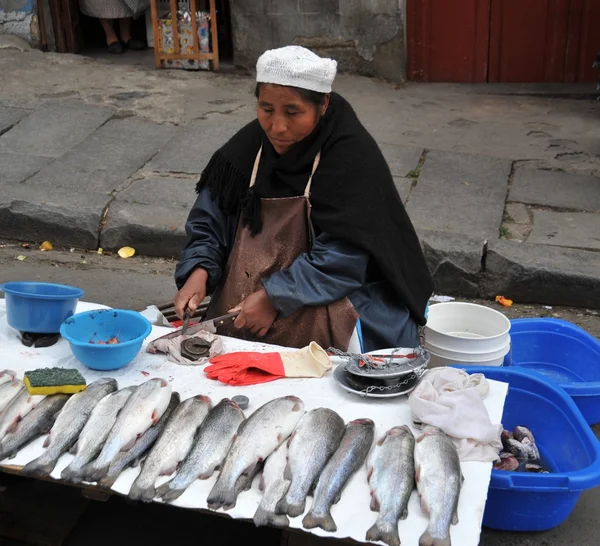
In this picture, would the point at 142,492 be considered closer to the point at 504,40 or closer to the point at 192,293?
the point at 192,293

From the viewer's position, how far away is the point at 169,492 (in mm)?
2695

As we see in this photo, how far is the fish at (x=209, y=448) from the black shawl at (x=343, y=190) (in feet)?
2.93

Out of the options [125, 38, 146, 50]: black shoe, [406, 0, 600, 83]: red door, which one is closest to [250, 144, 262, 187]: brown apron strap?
[406, 0, 600, 83]: red door

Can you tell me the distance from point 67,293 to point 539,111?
214 inches

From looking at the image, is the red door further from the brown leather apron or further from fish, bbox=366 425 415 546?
fish, bbox=366 425 415 546

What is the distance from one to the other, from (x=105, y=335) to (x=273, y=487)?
1.15 metres

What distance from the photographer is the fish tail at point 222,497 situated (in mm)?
2639

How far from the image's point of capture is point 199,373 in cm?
337

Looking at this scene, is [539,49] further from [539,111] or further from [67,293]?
[67,293]

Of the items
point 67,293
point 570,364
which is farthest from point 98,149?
point 570,364

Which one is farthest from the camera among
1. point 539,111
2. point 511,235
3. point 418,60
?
point 418,60

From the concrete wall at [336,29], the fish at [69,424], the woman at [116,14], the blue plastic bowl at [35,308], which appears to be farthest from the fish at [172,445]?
the woman at [116,14]

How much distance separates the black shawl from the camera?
139 inches

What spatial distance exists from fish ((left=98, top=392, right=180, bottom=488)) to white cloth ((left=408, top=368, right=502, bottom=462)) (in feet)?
2.82
